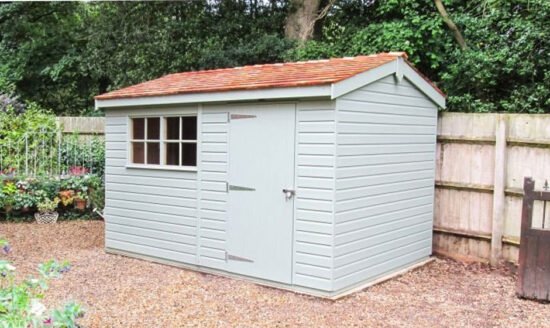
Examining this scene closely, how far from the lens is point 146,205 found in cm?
685

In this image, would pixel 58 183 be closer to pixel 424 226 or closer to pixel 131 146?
pixel 131 146

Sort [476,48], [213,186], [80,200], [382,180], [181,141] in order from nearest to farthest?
[382,180] → [213,186] → [181,141] → [476,48] → [80,200]

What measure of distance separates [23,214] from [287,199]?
614 centimetres

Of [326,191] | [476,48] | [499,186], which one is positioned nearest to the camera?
[326,191]

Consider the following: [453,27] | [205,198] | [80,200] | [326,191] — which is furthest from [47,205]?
[453,27]

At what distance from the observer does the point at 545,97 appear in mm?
6805

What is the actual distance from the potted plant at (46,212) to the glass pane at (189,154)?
12.9 feet

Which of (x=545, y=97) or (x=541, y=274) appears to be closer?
(x=541, y=274)

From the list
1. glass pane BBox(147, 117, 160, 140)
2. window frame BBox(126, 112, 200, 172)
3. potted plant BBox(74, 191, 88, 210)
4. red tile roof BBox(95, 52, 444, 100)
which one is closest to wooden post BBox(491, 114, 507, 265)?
red tile roof BBox(95, 52, 444, 100)

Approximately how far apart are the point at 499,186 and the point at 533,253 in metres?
1.22

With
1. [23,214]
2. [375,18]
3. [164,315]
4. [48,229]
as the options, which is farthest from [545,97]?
[23,214]

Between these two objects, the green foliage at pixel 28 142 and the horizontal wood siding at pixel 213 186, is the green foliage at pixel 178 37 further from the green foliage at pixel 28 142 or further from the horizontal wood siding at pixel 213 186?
the horizontal wood siding at pixel 213 186

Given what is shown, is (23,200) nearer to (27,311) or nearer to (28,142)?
(28,142)

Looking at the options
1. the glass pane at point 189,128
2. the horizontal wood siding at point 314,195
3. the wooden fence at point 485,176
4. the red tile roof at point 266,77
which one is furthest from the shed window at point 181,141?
the wooden fence at point 485,176
